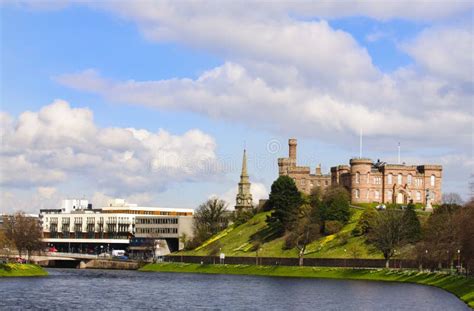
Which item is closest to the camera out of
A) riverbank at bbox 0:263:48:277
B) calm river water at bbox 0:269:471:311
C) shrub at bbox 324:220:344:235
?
calm river water at bbox 0:269:471:311

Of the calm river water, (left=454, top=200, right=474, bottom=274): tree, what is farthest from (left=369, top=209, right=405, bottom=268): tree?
(left=454, top=200, right=474, bottom=274): tree

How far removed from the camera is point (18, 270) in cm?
14612

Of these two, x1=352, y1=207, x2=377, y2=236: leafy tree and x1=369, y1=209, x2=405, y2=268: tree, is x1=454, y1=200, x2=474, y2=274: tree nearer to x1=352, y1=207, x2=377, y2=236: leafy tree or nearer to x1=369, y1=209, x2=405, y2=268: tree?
x1=369, y1=209, x2=405, y2=268: tree

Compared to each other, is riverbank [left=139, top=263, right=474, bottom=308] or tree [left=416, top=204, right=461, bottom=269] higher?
tree [left=416, top=204, right=461, bottom=269]

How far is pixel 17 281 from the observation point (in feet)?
421

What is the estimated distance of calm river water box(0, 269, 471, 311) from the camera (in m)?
88.2

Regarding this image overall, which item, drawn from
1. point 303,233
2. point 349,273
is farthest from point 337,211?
point 349,273

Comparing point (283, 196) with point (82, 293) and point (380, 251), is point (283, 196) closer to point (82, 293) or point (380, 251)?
point (380, 251)

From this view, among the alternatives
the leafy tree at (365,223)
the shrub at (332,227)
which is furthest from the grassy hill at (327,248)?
the leafy tree at (365,223)

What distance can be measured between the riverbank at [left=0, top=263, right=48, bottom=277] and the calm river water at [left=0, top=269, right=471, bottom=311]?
751 centimetres

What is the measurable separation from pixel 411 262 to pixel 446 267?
630 cm

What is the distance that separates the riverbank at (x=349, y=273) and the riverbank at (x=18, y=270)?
39.6 meters

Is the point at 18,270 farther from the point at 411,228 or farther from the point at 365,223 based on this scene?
the point at 411,228

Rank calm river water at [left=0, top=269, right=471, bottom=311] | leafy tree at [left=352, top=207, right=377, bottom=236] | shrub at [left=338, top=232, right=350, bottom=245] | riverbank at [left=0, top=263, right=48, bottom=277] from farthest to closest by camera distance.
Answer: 1. shrub at [left=338, top=232, right=350, bottom=245]
2. leafy tree at [left=352, top=207, right=377, bottom=236]
3. riverbank at [left=0, top=263, right=48, bottom=277]
4. calm river water at [left=0, top=269, right=471, bottom=311]
